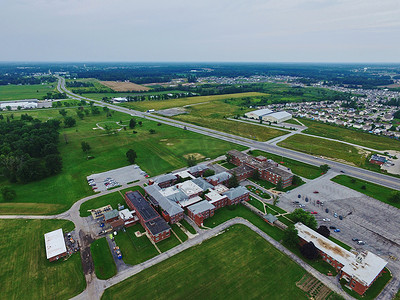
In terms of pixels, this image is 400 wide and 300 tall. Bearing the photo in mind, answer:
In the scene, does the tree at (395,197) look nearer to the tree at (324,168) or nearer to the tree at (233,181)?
the tree at (324,168)

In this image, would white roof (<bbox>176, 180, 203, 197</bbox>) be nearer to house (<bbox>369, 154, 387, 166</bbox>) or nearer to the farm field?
house (<bbox>369, 154, 387, 166</bbox>)

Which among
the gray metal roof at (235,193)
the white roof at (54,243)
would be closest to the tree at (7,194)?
the white roof at (54,243)

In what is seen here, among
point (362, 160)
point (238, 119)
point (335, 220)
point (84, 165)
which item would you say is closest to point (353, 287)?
point (335, 220)

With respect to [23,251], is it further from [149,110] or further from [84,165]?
[149,110]

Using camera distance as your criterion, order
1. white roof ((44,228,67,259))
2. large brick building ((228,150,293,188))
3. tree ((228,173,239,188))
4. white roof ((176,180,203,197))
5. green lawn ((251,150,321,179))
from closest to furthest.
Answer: white roof ((44,228,67,259))
white roof ((176,180,203,197))
tree ((228,173,239,188))
large brick building ((228,150,293,188))
green lawn ((251,150,321,179))

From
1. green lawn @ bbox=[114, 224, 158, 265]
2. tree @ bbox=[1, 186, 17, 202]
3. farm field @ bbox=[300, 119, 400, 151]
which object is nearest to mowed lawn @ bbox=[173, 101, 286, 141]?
farm field @ bbox=[300, 119, 400, 151]

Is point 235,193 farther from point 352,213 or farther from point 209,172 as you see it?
point 352,213
